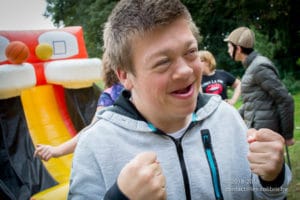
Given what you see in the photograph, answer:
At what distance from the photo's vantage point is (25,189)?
148 inches

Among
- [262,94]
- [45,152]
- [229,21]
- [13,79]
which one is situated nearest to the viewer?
[45,152]

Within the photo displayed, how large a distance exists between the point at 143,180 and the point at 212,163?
33cm

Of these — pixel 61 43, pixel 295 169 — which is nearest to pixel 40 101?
pixel 61 43

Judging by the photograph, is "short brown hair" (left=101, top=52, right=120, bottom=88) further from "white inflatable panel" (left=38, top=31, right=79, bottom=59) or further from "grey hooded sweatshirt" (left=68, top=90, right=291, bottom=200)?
"white inflatable panel" (left=38, top=31, right=79, bottom=59)

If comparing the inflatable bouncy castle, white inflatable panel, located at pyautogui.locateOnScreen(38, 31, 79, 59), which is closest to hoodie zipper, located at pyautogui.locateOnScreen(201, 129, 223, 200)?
the inflatable bouncy castle

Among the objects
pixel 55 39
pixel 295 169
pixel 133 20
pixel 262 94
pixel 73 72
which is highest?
pixel 133 20

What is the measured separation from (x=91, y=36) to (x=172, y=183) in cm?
1976

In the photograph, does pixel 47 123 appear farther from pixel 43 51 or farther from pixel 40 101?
pixel 43 51

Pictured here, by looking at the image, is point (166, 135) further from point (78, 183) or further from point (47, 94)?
point (47, 94)

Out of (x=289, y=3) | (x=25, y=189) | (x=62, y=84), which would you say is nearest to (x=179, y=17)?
(x=25, y=189)

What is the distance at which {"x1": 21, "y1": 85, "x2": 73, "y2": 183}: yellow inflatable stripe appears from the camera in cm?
441

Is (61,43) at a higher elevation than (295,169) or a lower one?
higher

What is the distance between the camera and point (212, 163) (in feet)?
4.13

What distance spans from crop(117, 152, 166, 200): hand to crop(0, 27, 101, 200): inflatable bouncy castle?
2.40 meters
